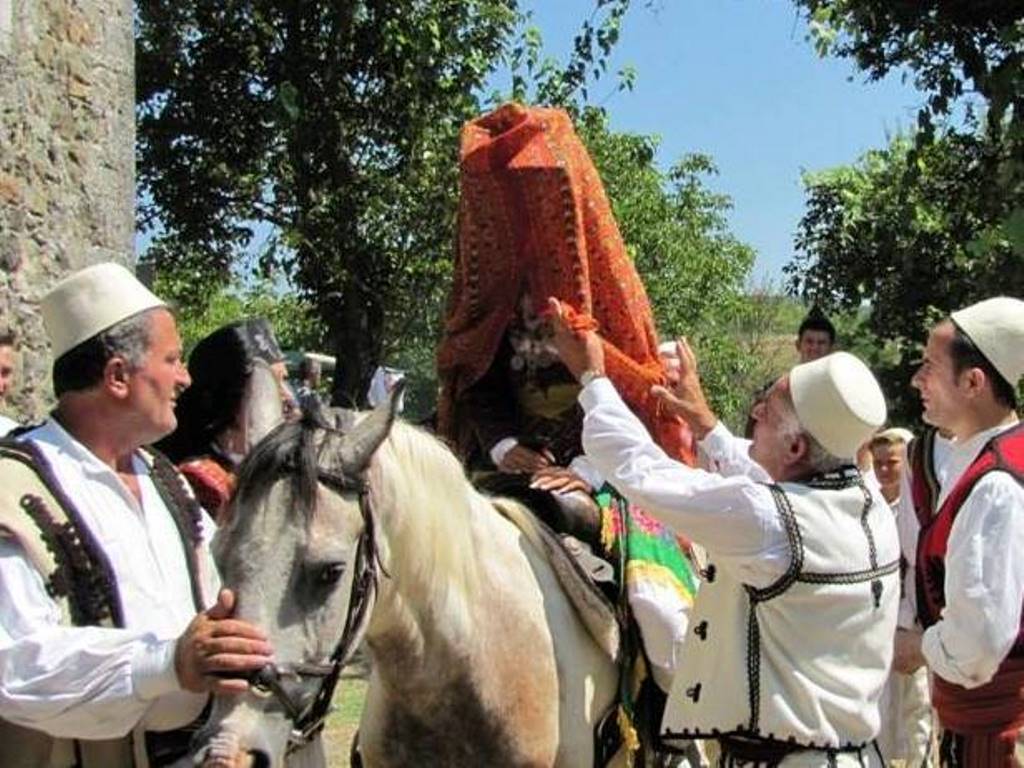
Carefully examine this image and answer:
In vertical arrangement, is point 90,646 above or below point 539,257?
below

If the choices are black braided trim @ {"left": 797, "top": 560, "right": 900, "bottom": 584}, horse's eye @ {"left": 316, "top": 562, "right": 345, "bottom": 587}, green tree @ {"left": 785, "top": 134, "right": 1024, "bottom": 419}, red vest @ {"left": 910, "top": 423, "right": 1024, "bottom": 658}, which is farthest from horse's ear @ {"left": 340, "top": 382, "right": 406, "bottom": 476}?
green tree @ {"left": 785, "top": 134, "right": 1024, "bottom": 419}

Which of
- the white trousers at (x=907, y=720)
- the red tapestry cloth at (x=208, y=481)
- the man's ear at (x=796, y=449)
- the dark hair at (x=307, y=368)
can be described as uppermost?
the dark hair at (x=307, y=368)

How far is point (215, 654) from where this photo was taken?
7.90ft

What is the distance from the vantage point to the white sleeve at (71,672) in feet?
7.82

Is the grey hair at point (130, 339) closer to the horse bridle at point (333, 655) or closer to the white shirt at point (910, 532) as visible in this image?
the horse bridle at point (333, 655)

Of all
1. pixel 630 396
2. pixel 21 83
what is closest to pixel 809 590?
pixel 630 396

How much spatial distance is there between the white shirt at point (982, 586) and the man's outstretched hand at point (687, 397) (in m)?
0.87

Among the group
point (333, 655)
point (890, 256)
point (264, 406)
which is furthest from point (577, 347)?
point (890, 256)

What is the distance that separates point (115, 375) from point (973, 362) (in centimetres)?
225

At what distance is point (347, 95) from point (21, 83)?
6688 millimetres

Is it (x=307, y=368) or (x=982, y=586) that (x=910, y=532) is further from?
(x=307, y=368)

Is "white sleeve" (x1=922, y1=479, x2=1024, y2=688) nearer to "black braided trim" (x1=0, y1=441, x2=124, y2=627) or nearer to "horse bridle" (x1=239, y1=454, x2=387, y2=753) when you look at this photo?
"horse bridle" (x1=239, y1=454, x2=387, y2=753)

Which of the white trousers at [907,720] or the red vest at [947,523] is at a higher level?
the red vest at [947,523]

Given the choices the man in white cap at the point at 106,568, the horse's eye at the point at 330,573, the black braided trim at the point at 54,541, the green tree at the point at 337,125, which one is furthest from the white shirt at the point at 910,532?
the green tree at the point at 337,125
